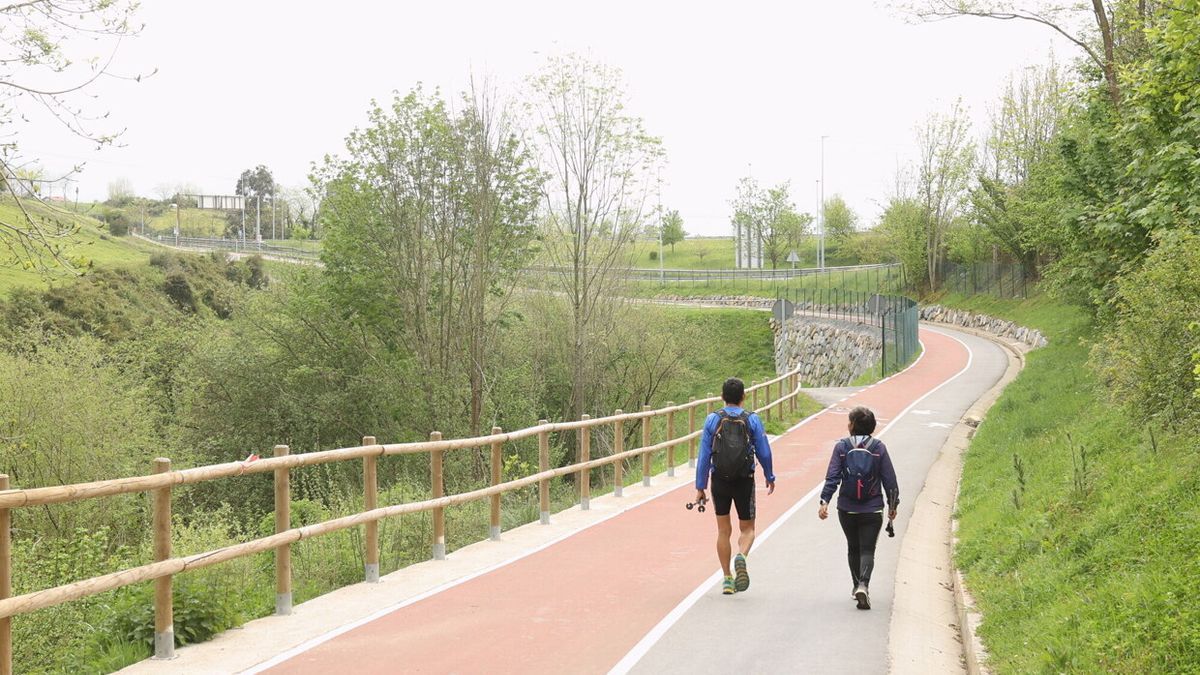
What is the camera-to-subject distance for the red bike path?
7.15m

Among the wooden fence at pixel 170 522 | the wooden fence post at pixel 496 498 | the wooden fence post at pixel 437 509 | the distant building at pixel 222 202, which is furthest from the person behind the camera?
the distant building at pixel 222 202

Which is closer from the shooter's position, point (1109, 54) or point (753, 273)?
point (1109, 54)

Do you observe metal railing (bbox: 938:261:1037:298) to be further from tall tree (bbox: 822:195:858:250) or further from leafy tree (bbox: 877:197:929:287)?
tall tree (bbox: 822:195:858:250)

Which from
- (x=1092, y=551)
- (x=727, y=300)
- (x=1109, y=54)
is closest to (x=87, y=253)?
(x=1092, y=551)

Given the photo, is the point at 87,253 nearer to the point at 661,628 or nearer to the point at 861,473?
the point at 661,628

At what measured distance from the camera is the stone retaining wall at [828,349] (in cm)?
5288

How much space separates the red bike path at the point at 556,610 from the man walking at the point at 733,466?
22.9 inches

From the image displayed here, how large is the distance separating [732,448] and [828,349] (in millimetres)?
52042

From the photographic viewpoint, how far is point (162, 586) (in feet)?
22.3

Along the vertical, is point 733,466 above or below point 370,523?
above

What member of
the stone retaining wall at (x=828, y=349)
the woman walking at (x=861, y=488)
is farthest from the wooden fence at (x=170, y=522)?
the stone retaining wall at (x=828, y=349)

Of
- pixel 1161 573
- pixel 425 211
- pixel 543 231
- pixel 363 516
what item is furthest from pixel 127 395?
pixel 1161 573

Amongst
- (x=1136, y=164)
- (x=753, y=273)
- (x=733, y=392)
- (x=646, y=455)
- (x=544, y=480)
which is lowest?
(x=646, y=455)

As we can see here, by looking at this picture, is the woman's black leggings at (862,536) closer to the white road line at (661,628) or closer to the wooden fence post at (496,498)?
the white road line at (661,628)
